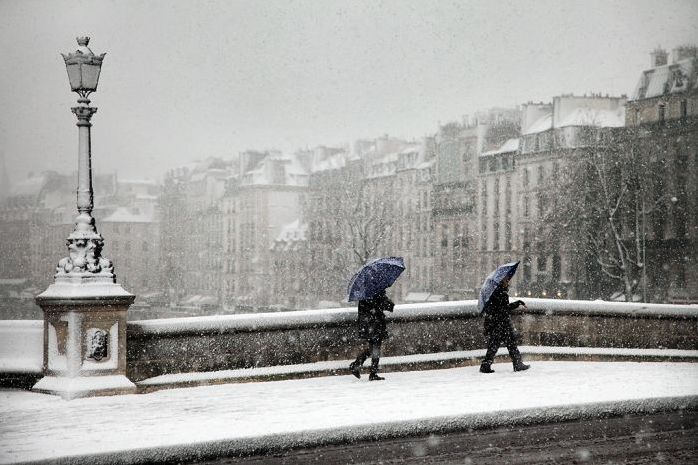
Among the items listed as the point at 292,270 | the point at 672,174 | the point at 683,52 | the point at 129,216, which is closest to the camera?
the point at 672,174

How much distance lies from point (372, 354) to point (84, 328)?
3.89m

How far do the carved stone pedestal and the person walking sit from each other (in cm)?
512

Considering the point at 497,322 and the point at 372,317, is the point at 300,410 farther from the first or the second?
the point at 497,322

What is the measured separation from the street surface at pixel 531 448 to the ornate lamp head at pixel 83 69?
19.8 feet

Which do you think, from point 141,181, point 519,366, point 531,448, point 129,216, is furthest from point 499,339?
point 141,181

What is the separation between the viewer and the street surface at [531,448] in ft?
30.3

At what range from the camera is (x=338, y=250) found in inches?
3255

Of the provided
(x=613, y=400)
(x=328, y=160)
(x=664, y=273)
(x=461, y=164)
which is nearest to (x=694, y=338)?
(x=613, y=400)

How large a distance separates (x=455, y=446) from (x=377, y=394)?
295 cm

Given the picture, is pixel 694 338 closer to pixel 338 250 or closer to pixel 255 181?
pixel 338 250

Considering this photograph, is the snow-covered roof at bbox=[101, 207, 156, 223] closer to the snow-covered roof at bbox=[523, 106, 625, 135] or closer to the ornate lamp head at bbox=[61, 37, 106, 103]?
the snow-covered roof at bbox=[523, 106, 625, 135]

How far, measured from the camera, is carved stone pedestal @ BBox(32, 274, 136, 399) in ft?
41.2

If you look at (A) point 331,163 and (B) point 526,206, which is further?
(A) point 331,163

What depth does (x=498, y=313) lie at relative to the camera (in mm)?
15102
